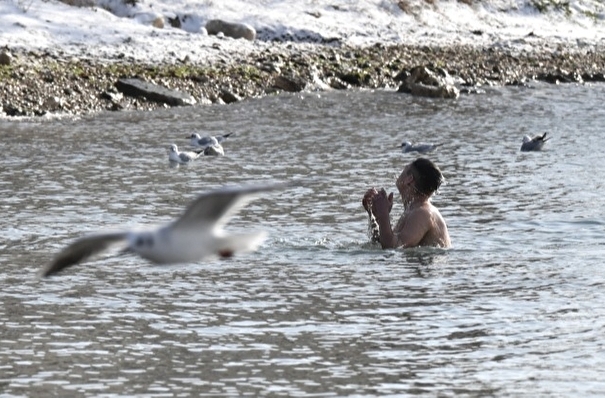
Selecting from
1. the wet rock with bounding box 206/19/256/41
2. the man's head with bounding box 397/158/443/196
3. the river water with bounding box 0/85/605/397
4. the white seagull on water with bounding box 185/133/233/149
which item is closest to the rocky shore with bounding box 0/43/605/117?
the wet rock with bounding box 206/19/256/41

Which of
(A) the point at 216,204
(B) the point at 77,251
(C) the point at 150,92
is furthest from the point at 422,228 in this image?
(C) the point at 150,92

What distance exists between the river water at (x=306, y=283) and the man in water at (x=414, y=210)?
192mm

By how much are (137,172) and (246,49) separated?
1377 centimetres

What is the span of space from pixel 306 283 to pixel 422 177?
5.75 ft

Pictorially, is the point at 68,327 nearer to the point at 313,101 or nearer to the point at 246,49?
the point at 313,101

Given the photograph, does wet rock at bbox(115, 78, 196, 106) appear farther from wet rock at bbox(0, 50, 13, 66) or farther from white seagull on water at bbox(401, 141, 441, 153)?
white seagull on water at bbox(401, 141, 441, 153)

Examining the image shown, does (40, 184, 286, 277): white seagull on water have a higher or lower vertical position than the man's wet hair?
higher

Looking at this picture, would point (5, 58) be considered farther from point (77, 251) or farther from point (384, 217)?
point (77, 251)

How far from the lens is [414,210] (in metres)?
13.9

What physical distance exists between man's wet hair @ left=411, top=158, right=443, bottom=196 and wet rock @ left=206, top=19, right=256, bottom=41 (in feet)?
70.8

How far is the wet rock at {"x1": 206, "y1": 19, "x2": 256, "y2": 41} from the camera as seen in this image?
34625 mm

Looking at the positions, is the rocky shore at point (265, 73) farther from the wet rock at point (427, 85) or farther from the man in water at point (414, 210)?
the man in water at point (414, 210)

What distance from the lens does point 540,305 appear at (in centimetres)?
1173

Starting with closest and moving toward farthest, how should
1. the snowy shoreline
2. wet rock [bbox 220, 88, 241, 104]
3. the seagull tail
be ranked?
the seagull tail → the snowy shoreline → wet rock [bbox 220, 88, 241, 104]
